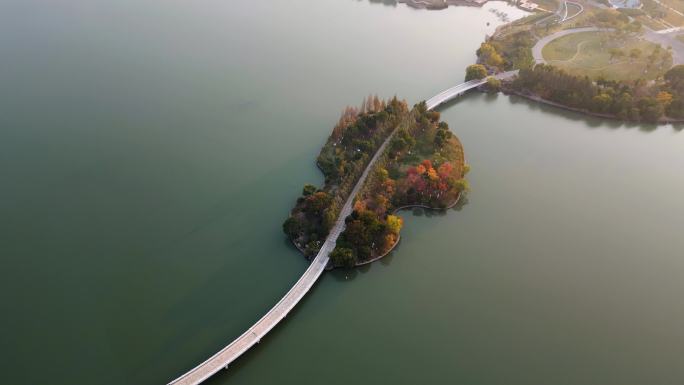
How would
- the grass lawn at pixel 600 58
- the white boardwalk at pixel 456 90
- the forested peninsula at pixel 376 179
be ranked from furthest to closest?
the grass lawn at pixel 600 58 < the white boardwalk at pixel 456 90 < the forested peninsula at pixel 376 179

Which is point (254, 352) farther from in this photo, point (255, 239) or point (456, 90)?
point (456, 90)

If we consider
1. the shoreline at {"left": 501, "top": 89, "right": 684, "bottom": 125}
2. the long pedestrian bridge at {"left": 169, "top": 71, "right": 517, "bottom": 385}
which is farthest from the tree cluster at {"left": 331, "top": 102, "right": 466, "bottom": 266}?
the shoreline at {"left": 501, "top": 89, "right": 684, "bottom": 125}

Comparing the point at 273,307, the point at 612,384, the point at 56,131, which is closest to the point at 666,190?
the point at 612,384

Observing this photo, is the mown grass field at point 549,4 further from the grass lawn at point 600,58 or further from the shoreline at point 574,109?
the shoreline at point 574,109

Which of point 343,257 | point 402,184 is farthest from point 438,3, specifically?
point 343,257

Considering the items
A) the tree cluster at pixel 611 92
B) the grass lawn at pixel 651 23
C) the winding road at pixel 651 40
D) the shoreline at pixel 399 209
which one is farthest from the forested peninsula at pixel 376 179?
the grass lawn at pixel 651 23

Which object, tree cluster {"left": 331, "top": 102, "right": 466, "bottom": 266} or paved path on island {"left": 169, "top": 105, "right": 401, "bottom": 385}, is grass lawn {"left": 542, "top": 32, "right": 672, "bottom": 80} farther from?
paved path on island {"left": 169, "top": 105, "right": 401, "bottom": 385}
